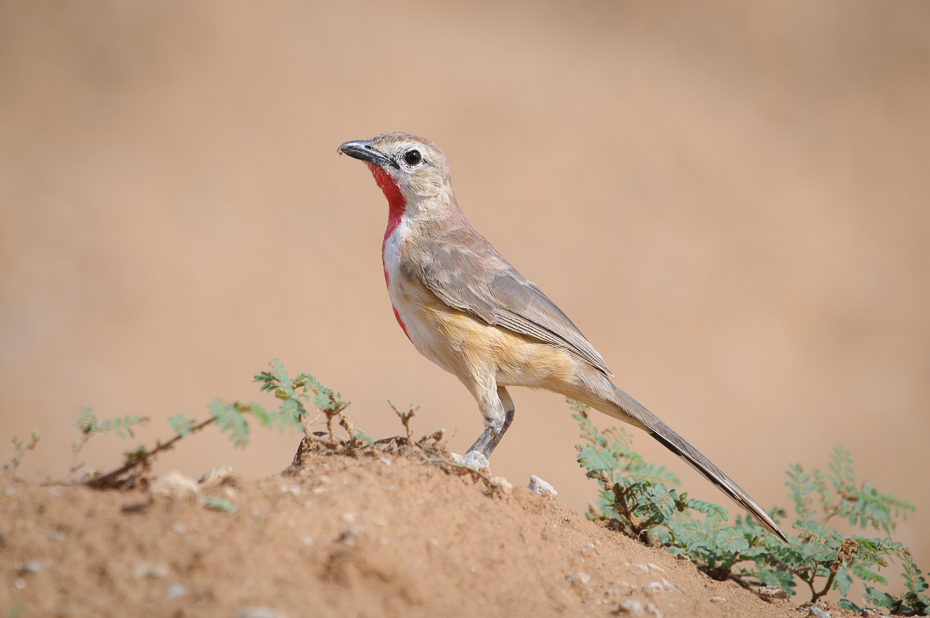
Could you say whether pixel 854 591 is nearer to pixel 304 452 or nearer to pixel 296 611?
pixel 304 452

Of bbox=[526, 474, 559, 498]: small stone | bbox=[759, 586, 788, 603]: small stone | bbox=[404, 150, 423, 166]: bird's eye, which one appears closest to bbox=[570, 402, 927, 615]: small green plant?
bbox=[759, 586, 788, 603]: small stone

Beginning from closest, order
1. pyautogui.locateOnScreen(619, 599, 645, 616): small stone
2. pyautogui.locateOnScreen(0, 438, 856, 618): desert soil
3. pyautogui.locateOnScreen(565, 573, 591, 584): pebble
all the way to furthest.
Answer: pyautogui.locateOnScreen(0, 438, 856, 618): desert soil, pyautogui.locateOnScreen(619, 599, 645, 616): small stone, pyautogui.locateOnScreen(565, 573, 591, 584): pebble

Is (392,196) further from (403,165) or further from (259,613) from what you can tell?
(259,613)

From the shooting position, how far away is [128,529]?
6.37 ft

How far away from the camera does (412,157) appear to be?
4469 millimetres

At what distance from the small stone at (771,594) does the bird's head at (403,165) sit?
3009mm

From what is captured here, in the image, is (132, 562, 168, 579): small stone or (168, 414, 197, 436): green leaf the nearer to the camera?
(132, 562, 168, 579): small stone

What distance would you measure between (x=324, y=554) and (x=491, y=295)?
2.30 m

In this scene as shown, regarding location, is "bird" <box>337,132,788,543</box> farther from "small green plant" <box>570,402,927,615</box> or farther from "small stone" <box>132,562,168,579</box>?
"small stone" <box>132,562,168,579</box>

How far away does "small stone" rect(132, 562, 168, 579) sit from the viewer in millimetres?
1815

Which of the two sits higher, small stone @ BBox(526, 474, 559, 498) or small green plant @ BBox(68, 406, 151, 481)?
small stone @ BBox(526, 474, 559, 498)

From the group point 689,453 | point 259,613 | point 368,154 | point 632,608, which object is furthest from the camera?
point 368,154

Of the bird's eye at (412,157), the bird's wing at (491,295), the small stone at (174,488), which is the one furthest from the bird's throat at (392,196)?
the small stone at (174,488)

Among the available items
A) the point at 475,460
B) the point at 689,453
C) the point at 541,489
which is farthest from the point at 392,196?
the point at 689,453
